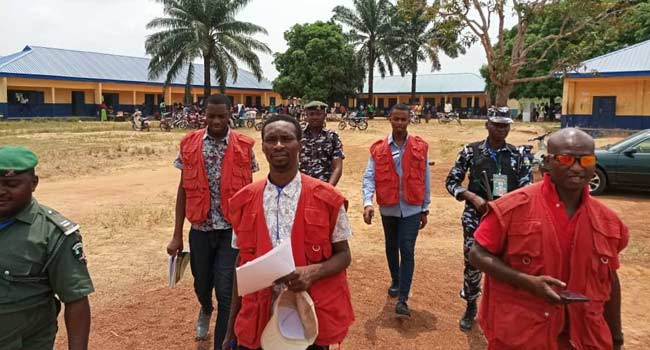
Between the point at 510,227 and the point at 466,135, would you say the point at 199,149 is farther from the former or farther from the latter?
the point at 466,135


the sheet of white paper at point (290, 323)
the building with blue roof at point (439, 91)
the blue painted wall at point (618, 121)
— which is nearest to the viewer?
the sheet of white paper at point (290, 323)

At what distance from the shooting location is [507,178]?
13.2 ft

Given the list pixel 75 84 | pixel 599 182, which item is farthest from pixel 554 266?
pixel 75 84

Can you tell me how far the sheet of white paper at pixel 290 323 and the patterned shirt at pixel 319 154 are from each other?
243 centimetres

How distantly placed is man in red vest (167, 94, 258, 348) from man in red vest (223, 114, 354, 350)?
4.06ft

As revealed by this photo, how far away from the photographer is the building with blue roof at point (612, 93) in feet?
80.7

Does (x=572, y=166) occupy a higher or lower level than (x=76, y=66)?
lower

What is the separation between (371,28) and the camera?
3916 cm

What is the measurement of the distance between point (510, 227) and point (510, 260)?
0.46ft

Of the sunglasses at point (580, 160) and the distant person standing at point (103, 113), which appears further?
the distant person standing at point (103, 113)

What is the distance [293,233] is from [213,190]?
4.97ft

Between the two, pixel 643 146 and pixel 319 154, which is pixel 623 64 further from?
pixel 319 154

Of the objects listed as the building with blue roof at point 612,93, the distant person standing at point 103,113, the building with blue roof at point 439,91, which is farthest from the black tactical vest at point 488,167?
the building with blue roof at point 439,91

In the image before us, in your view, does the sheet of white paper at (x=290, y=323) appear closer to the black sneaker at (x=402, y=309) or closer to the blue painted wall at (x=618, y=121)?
the black sneaker at (x=402, y=309)
